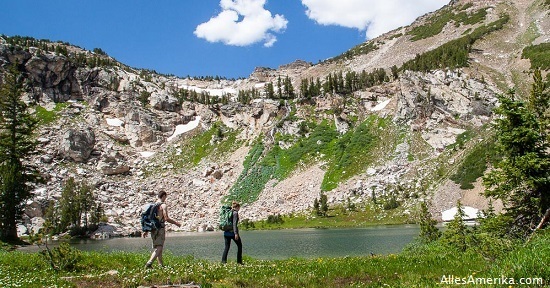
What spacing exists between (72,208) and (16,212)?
49042 mm

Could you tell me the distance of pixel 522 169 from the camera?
17297mm

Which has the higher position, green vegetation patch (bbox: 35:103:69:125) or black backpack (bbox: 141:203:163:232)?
green vegetation patch (bbox: 35:103:69:125)

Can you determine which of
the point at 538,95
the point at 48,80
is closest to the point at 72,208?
the point at 48,80

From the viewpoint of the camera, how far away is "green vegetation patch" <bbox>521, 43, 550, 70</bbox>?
123m

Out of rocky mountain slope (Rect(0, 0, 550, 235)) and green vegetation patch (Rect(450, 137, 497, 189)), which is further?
rocky mountain slope (Rect(0, 0, 550, 235))

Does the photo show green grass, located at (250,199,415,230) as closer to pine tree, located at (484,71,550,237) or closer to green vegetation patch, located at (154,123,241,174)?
green vegetation patch, located at (154,123,241,174)

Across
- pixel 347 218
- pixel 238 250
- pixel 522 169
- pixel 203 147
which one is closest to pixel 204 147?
pixel 203 147

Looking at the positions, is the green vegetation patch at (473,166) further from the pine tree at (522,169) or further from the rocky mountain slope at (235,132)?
the pine tree at (522,169)

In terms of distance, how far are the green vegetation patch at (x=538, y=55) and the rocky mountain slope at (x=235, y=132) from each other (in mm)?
2864

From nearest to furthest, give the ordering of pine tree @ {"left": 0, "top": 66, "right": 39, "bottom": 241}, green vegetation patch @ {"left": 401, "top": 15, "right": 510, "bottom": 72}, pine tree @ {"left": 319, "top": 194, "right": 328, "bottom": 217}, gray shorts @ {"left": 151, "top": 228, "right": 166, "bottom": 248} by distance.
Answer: gray shorts @ {"left": 151, "top": 228, "right": 166, "bottom": 248} < pine tree @ {"left": 0, "top": 66, "right": 39, "bottom": 241} < pine tree @ {"left": 319, "top": 194, "right": 328, "bottom": 217} < green vegetation patch @ {"left": 401, "top": 15, "right": 510, "bottom": 72}

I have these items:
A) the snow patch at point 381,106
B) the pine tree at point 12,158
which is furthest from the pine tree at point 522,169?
the snow patch at point 381,106

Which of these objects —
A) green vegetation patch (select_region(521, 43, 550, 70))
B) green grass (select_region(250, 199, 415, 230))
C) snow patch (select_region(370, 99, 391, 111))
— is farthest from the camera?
snow patch (select_region(370, 99, 391, 111))

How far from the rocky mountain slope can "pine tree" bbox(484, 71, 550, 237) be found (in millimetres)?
64745

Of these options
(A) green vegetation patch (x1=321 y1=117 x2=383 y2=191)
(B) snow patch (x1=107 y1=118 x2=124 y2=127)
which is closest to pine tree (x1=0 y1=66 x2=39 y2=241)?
(A) green vegetation patch (x1=321 y1=117 x2=383 y2=191)
